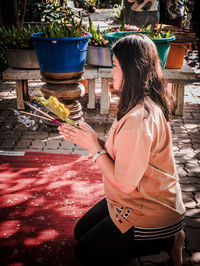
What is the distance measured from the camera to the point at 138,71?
6.09 ft

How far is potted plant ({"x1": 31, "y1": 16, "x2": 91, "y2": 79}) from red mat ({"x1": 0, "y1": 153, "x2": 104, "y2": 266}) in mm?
1244

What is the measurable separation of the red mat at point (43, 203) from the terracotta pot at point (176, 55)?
7.78ft

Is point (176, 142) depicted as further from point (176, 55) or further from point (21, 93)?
point (21, 93)

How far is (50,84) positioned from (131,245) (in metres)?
3.43

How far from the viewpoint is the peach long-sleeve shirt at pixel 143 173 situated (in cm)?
178

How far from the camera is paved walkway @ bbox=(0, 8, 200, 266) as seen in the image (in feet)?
9.29

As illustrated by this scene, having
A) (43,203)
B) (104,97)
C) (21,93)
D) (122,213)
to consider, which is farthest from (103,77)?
(122,213)

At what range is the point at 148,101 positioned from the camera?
6.24 ft

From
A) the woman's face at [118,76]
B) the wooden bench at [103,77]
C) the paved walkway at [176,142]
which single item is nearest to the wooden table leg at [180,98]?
Answer: the wooden bench at [103,77]

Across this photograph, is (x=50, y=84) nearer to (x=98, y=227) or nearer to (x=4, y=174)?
(x=4, y=174)

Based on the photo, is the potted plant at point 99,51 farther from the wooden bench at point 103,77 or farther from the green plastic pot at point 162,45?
the green plastic pot at point 162,45

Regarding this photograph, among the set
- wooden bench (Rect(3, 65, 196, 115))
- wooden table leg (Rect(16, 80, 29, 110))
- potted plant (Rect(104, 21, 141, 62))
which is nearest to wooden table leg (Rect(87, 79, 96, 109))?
wooden bench (Rect(3, 65, 196, 115))

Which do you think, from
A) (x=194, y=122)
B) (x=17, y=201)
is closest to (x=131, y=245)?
(x=17, y=201)

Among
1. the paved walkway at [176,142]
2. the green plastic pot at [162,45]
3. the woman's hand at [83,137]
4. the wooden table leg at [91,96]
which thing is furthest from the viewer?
the wooden table leg at [91,96]
